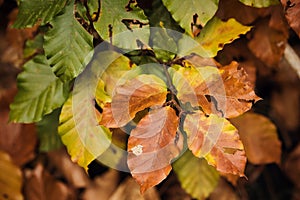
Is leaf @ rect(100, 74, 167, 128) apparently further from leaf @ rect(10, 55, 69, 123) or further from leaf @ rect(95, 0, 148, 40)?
leaf @ rect(10, 55, 69, 123)

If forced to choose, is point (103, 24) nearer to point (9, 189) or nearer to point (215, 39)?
point (215, 39)

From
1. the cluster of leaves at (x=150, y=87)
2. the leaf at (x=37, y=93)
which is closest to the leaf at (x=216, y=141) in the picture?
the cluster of leaves at (x=150, y=87)

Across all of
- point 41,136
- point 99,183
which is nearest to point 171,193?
point 99,183

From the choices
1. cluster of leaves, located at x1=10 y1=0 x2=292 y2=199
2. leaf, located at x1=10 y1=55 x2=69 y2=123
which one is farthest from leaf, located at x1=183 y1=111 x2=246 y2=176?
leaf, located at x1=10 y1=55 x2=69 y2=123

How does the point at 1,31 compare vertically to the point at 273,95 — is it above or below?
above

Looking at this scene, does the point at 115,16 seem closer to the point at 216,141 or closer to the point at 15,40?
the point at 216,141

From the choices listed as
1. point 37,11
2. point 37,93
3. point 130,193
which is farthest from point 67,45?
point 130,193
